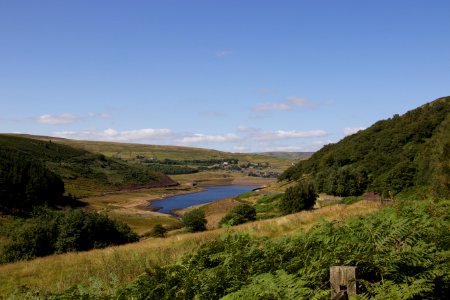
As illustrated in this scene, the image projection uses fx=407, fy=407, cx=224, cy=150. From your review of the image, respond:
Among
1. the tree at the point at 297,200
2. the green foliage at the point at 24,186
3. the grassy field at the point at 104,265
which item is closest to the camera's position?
the grassy field at the point at 104,265

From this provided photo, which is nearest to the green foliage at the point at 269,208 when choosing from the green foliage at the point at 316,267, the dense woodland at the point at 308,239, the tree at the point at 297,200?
the dense woodland at the point at 308,239

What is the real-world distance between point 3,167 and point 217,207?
48.3 meters

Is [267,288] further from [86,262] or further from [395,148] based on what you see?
[395,148]

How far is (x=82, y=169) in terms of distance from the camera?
170m

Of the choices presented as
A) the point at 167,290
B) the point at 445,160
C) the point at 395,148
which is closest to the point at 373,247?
the point at 167,290

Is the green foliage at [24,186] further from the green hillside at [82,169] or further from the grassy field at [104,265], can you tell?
the grassy field at [104,265]

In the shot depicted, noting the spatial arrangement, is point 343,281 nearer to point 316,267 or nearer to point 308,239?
point 316,267

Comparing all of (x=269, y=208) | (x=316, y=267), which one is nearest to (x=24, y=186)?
(x=269, y=208)

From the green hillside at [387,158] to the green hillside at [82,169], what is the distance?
7346cm

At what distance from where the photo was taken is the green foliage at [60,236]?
28.2 m

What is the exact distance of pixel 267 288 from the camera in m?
5.04

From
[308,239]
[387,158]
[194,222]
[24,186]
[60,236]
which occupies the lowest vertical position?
[24,186]

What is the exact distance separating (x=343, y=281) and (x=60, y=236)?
97.4 feet

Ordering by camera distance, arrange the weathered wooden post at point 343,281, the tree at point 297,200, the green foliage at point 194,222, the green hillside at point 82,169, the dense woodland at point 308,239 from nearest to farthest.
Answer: the weathered wooden post at point 343,281, the dense woodland at point 308,239, the green foliage at point 194,222, the tree at point 297,200, the green hillside at point 82,169
